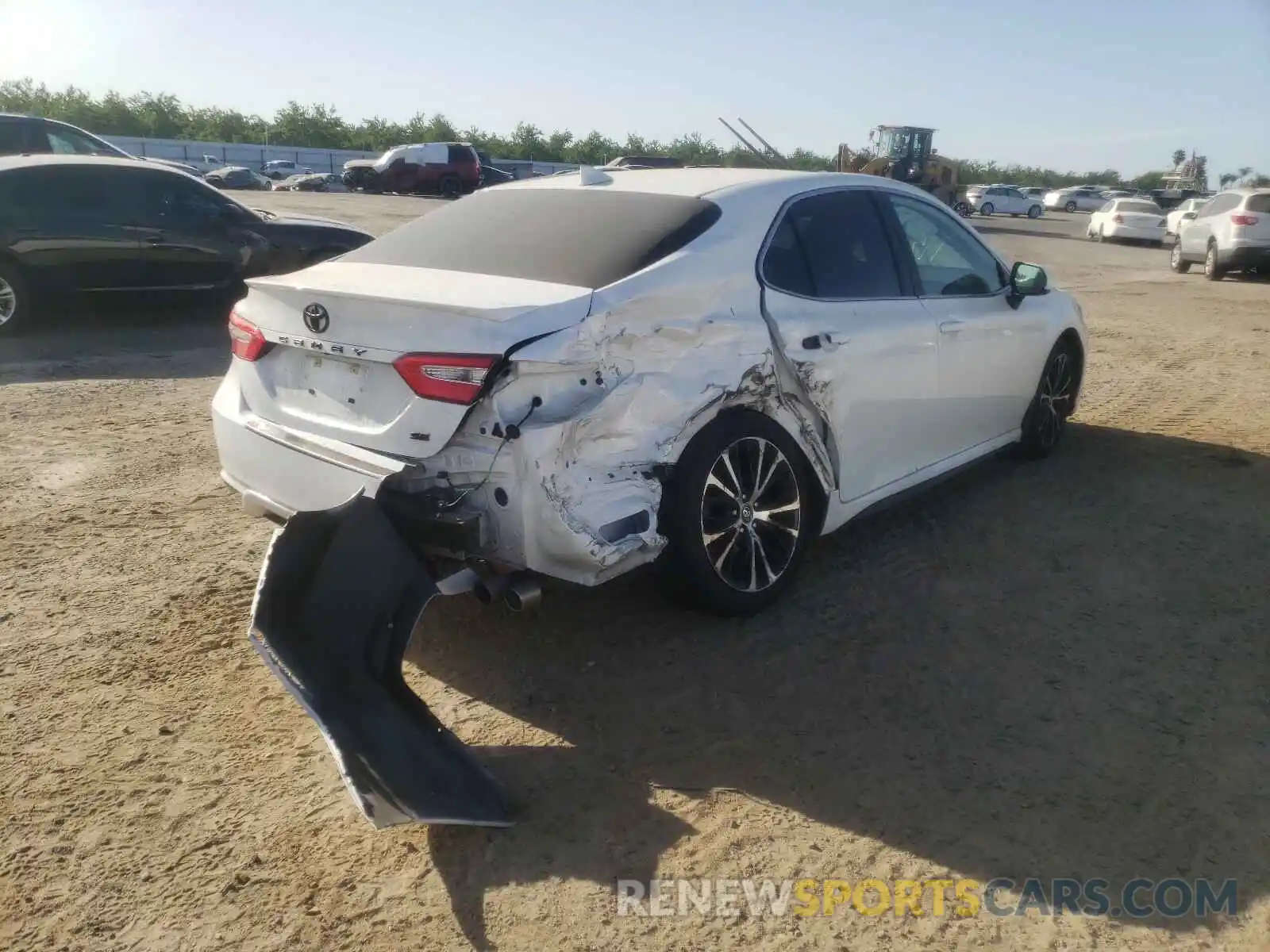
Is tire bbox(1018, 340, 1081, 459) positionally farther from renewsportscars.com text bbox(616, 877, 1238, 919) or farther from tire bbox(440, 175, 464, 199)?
tire bbox(440, 175, 464, 199)

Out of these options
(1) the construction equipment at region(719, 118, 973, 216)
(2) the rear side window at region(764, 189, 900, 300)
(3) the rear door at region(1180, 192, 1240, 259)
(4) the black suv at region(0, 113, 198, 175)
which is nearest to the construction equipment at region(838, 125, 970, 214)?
(1) the construction equipment at region(719, 118, 973, 216)

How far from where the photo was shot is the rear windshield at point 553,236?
146 inches

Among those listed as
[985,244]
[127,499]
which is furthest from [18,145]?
[985,244]

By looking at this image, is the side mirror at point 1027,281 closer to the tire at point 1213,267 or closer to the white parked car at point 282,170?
the tire at point 1213,267

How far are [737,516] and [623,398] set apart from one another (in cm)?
73

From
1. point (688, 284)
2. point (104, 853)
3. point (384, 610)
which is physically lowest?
point (104, 853)

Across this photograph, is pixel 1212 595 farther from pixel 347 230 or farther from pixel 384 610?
pixel 347 230

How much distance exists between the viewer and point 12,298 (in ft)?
30.1

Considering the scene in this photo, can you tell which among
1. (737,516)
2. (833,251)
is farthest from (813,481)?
(833,251)

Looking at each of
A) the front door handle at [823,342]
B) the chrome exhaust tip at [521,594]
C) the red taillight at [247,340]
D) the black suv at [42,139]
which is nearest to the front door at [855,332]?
the front door handle at [823,342]

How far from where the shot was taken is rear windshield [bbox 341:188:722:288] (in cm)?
371

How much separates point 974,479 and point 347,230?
7637 millimetres

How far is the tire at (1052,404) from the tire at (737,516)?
2.43 meters

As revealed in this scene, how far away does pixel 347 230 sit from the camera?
433 inches
